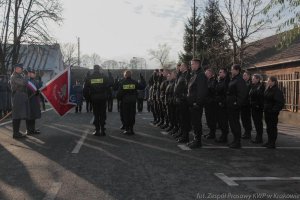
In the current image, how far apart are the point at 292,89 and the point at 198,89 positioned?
11420 millimetres

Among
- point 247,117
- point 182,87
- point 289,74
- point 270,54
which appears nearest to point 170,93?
point 182,87

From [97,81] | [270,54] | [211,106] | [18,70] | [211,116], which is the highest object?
[270,54]

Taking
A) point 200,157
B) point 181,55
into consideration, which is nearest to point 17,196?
point 200,157

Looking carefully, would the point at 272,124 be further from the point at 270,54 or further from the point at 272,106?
the point at 270,54

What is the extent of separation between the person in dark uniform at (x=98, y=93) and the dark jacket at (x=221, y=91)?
3.41 meters

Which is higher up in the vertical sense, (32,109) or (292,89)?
(292,89)

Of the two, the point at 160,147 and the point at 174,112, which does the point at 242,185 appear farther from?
the point at 174,112

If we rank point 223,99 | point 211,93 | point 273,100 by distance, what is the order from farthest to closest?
1. point 211,93
2. point 223,99
3. point 273,100

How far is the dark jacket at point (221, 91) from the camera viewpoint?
40.3 feet

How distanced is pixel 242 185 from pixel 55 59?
7013 centimetres

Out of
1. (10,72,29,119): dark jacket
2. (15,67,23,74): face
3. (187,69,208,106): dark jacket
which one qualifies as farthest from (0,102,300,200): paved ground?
(15,67,23,74): face

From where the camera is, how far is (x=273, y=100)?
1140 cm

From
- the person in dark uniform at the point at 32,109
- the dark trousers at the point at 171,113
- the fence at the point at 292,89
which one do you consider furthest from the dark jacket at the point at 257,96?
the fence at the point at 292,89

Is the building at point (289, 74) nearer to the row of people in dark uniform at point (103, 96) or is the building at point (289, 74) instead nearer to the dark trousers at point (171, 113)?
the dark trousers at point (171, 113)
